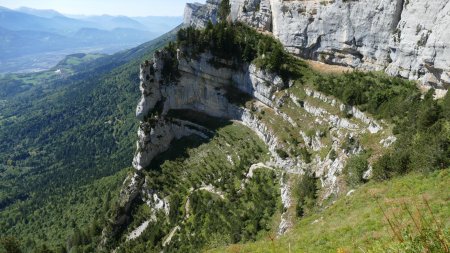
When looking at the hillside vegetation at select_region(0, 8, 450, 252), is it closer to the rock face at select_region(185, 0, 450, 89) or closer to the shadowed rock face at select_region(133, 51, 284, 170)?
the shadowed rock face at select_region(133, 51, 284, 170)

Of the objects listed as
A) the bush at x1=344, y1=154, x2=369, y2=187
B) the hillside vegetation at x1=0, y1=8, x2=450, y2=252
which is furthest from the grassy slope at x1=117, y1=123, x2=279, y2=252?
the bush at x1=344, y1=154, x2=369, y2=187

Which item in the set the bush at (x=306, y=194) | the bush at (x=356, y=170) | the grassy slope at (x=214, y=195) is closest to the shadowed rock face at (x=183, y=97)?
the grassy slope at (x=214, y=195)

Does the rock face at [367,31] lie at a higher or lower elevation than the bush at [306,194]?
higher

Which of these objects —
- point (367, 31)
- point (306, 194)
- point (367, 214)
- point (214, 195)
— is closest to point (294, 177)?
point (306, 194)

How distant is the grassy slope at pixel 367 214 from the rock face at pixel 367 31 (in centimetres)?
2692

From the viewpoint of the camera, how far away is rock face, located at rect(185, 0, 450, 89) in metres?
56.5

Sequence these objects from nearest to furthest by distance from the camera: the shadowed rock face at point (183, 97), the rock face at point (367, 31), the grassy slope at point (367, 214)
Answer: the grassy slope at point (367, 214) → the rock face at point (367, 31) → the shadowed rock face at point (183, 97)

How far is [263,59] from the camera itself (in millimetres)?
83812

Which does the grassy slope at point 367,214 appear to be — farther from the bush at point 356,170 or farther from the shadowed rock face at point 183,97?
the shadowed rock face at point 183,97


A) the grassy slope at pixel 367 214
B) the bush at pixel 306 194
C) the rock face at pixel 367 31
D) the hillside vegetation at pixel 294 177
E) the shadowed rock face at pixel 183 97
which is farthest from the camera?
the shadowed rock face at pixel 183 97

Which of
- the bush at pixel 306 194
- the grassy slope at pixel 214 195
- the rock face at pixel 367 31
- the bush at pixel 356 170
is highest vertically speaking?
the rock face at pixel 367 31

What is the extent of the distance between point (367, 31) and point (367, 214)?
5033 cm

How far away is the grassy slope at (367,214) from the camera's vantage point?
26.9 m

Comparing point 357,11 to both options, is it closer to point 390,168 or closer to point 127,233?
point 390,168
